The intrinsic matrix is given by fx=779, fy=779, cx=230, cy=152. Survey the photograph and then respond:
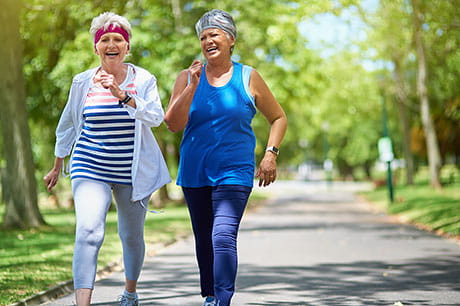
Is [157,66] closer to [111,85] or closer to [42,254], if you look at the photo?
[42,254]

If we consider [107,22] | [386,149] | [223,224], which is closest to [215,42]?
[107,22]

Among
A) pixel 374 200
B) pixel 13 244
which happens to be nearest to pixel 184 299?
pixel 13 244

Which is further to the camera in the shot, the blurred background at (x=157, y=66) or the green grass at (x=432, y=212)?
the green grass at (x=432, y=212)

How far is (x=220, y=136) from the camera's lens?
474cm

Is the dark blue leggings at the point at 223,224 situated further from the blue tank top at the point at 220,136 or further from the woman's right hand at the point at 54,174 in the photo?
the woman's right hand at the point at 54,174

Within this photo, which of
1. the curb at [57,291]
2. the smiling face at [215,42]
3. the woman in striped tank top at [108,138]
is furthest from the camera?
the curb at [57,291]

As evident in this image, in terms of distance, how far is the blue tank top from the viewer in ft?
15.5

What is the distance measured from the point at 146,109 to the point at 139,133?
207 mm

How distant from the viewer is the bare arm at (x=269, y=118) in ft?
15.6

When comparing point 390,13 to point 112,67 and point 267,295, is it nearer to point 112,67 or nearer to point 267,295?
point 267,295

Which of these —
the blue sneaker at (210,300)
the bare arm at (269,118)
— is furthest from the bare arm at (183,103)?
the blue sneaker at (210,300)

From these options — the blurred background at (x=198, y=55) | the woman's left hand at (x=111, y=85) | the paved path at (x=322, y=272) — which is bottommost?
the paved path at (x=322, y=272)

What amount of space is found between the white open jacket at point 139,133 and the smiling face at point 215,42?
1.41ft

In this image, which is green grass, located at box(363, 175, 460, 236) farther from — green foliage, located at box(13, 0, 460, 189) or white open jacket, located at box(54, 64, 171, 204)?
white open jacket, located at box(54, 64, 171, 204)
